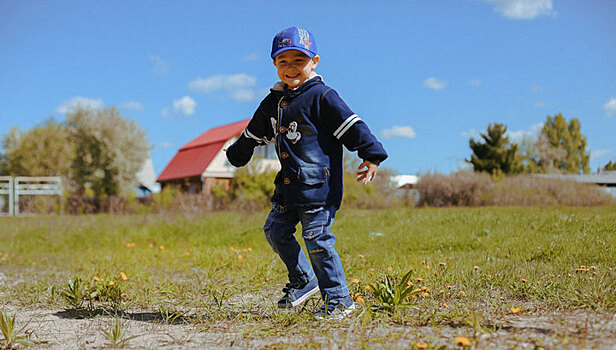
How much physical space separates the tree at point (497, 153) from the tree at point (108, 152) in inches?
897

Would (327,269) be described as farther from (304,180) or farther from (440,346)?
(440,346)

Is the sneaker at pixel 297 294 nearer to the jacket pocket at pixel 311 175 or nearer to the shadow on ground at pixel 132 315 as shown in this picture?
the shadow on ground at pixel 132 315

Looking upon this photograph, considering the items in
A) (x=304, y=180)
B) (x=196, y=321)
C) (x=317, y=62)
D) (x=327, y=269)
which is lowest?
(x=196, y=321)

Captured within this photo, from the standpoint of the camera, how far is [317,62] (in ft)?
11.1

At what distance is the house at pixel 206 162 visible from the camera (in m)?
30.6

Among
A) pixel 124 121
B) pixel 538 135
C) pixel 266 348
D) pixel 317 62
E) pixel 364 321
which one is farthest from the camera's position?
pixel 538 135

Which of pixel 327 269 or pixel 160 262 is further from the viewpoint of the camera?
pixel 160 262

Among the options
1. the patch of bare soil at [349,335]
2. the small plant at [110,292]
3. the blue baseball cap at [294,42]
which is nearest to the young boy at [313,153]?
the blue baseball cap at [294,42]

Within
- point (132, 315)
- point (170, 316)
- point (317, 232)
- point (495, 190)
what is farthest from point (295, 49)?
point (495, 190)

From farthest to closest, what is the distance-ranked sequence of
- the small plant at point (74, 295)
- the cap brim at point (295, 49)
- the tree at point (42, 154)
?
the tree at point (42, 154), the small plant at point (74, 295), the cap brim at point (295, 49)

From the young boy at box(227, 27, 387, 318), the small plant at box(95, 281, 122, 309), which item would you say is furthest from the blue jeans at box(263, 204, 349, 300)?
the small plant at box(95, 281, 122, 309)

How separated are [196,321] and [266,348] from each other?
2.91 feet

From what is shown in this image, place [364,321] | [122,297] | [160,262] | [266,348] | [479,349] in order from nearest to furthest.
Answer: [479,349] → [266,348] → [364,321] → [122,297] → [160,262]

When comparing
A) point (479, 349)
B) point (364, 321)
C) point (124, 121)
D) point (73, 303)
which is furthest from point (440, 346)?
point (124, 121)
